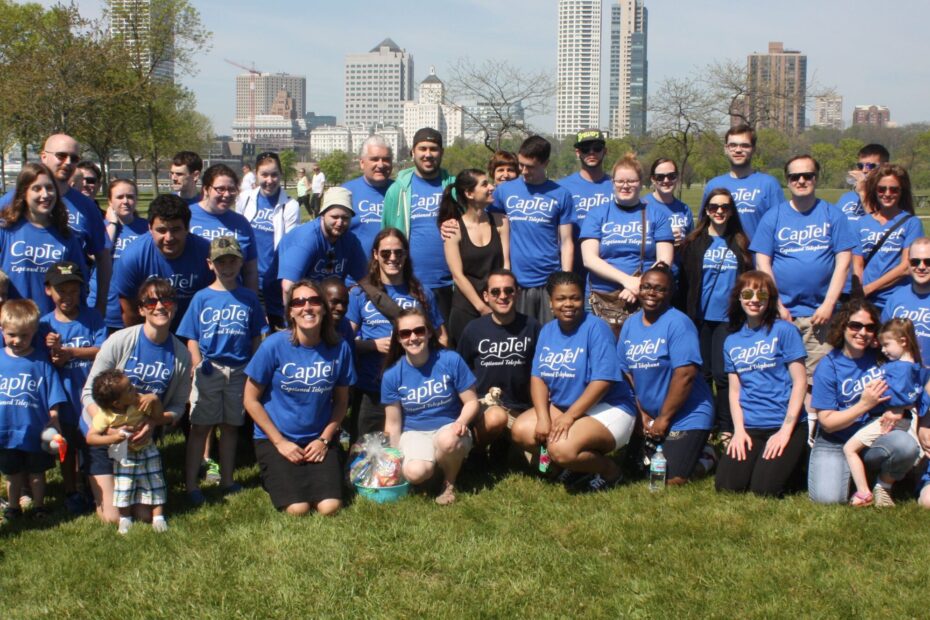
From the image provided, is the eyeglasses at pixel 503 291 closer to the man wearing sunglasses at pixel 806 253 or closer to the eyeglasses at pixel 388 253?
the eyeglasses at pixel 388 253

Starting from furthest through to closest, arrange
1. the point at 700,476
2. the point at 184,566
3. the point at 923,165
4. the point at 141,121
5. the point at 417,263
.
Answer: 1. the point at 923,165
2. the point at 141,121
3. the point at 417,263
4. the point at 700,476
5. the point at 184,566

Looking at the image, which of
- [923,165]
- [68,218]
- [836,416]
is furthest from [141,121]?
[923,165]

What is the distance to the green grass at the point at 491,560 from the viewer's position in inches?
176

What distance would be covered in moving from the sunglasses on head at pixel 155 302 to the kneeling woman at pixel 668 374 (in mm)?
3092

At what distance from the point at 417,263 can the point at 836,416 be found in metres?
3.37

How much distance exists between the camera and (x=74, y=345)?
5.95 m

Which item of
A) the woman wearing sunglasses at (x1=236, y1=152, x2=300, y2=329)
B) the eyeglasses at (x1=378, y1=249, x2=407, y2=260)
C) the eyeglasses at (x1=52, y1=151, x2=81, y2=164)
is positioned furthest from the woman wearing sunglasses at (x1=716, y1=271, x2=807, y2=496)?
the eyeglasses at (x1=52, y1=151, x2=81, y2=164)

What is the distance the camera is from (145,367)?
5.80m

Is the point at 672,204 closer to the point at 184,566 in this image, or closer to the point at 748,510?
the point at 748,510

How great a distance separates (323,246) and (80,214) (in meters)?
1.80

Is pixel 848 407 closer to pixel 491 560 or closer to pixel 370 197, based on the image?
pixel 491 560

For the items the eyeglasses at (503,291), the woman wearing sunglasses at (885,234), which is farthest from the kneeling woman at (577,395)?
the woman wearing sunglasses at (885,234)

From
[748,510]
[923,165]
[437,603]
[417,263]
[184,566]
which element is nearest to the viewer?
[437,603]

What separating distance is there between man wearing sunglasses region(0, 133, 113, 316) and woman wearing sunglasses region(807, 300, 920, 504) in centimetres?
513
